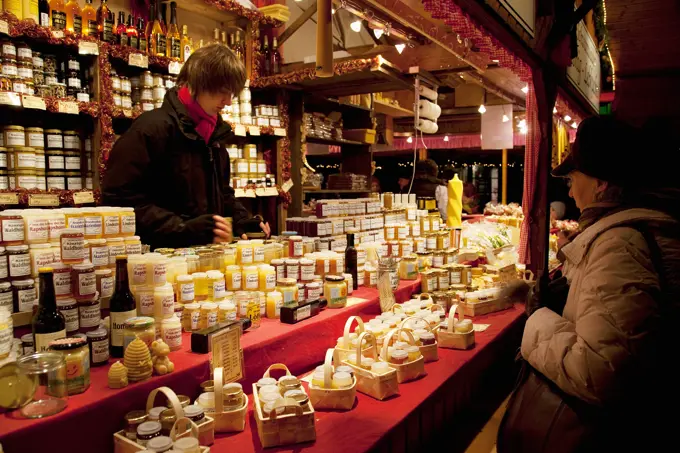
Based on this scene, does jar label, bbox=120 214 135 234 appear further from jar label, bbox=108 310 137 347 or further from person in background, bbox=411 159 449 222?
person in background, bbox=411 159 449 222

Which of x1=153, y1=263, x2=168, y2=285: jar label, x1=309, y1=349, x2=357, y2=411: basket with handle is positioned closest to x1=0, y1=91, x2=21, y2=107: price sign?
x1=153, y1=263, x2=168, y2=285: jar label

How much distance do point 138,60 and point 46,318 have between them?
9.34 ft

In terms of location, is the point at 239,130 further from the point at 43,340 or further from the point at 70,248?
→ the point at 43,340

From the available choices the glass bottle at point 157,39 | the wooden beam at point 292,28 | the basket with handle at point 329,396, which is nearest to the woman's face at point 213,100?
the glass bottle at point 157,39

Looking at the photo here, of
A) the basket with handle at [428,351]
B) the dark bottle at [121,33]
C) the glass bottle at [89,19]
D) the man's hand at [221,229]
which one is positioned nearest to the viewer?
the basket with handle at [428,351]

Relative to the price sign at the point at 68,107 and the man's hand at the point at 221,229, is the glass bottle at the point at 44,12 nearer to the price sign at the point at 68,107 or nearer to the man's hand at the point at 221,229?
the price sign at the point at 68,107

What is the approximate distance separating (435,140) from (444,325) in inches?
444

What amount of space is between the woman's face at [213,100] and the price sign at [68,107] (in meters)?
1.21

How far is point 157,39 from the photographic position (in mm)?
4082

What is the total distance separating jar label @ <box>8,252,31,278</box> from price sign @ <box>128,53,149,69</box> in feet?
8.34

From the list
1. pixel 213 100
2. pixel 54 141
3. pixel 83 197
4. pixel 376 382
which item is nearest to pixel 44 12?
pixel 54 141

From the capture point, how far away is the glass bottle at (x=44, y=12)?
3.39m

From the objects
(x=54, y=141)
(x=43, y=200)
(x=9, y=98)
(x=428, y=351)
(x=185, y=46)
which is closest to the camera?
(x=428, y=351)

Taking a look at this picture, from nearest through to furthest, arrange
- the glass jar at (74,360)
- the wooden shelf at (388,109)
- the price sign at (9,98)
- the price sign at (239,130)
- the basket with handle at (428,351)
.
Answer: the glass jar at (74,360) < the basket with handle at (428,351) < the price sign at (9,98) < the price sign at (239,130) < the wooden shelf at (388,109)
